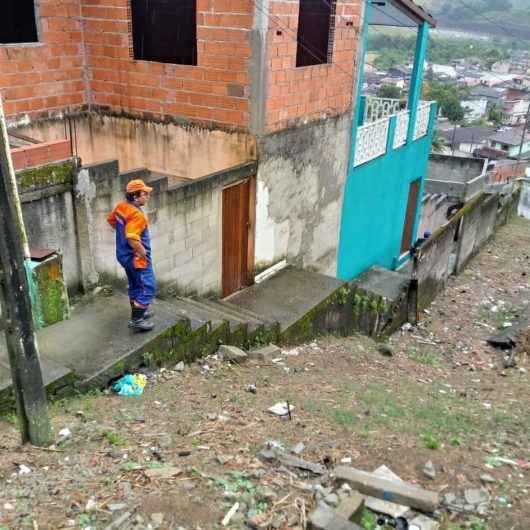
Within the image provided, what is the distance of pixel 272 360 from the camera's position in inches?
259

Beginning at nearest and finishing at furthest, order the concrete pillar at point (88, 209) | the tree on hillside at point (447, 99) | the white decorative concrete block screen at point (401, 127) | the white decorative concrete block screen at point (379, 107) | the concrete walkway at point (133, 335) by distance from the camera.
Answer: the concrete walkway at point (133, 335) < the concrete pillar at point (88, 209) < the white decorative concrete block screen at point (401, 127) < the white decorative concrete block screen at point (379, 107) < the tree on hillside at point (447, 99)

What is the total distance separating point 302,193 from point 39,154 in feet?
15.3

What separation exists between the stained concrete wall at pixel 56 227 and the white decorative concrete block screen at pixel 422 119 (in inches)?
365

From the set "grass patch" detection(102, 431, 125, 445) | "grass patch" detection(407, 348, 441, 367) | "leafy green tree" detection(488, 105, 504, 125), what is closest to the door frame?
"grass patch" detection(407, 348, 441, 367)

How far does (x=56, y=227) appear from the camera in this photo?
570 cm

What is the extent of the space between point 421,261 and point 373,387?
4.97 m

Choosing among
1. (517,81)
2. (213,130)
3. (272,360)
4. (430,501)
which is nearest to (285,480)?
(430,501)

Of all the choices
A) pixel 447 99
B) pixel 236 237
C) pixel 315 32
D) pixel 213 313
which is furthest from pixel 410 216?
pixel 447 99

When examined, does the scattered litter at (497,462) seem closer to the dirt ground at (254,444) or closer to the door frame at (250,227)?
the dirt ground at (254,444)

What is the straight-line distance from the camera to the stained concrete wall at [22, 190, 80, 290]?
5.43 m

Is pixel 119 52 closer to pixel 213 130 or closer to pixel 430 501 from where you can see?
pixel 213 130

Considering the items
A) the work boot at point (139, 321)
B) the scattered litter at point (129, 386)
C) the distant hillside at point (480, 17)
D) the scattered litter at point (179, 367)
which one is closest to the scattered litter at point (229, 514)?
the scattered litter at point (129, 386)

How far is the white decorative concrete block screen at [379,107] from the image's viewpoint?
12.1m

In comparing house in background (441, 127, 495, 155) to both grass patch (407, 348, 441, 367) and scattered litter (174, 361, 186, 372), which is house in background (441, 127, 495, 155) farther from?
scattered litter (174, 361, 186, 372)
